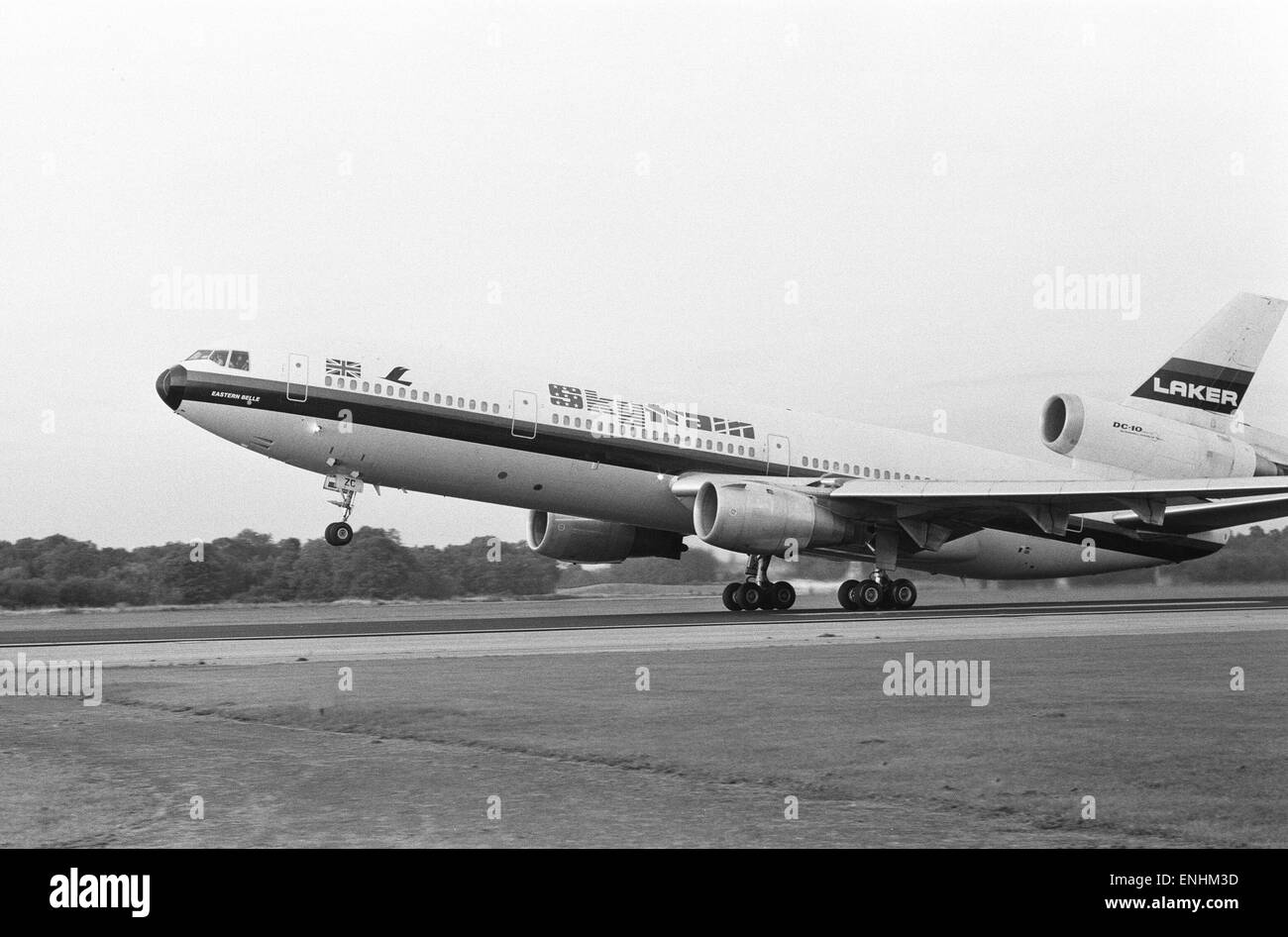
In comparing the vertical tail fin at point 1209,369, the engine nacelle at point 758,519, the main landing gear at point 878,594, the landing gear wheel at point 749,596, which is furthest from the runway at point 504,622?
the vertical tail fin at point 1209,369

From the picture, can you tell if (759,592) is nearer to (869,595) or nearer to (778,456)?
(869,595)

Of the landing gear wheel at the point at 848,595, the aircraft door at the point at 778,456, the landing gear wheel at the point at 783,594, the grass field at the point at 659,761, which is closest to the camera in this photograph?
the grass field at the point at 659,761

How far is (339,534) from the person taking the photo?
2312 centimetres

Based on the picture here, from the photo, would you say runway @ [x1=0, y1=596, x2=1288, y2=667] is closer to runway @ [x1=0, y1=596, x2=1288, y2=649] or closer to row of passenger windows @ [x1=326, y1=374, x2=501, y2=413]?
runway @ [x1=0, y1=596, x2=1288, y2=649]

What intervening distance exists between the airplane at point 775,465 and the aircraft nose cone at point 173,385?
51 mm

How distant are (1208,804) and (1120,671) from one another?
622 cm

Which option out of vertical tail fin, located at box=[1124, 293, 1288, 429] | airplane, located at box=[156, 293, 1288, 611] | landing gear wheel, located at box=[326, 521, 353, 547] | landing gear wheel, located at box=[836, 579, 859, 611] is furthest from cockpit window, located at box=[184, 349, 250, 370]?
vertical tail fin, located at box=[1124, 293, 1288, 429]

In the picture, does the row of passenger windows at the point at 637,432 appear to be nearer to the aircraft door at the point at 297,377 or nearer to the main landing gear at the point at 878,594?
the aircraft door at the point at 297,377

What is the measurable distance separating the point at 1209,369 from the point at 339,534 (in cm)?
2544

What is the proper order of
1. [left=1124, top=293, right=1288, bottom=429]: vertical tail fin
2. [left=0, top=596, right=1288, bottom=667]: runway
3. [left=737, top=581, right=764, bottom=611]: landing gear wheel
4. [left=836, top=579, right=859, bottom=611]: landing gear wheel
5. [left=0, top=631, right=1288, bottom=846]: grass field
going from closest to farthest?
[left=0, top=631, right=1288, bottom=846]: grass field → [left=0, top=596, right=1288, bottom=667]: runway → [left=836, top=579, right=859, bottom=611]: landing gear wheel → [left=737, top=581, right=764, bottom=611]: landing gear wheel → [left=1124, top=293, right=1288, bottom=429]: vertical tail fin

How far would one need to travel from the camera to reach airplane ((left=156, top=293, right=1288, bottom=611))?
80.0 feet

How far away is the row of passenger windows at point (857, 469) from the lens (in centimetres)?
3005

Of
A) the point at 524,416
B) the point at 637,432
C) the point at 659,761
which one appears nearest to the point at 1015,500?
the point at 637,432

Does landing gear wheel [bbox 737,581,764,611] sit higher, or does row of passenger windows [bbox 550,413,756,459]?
row of passenger windows [bbox 550,413,756,459]
